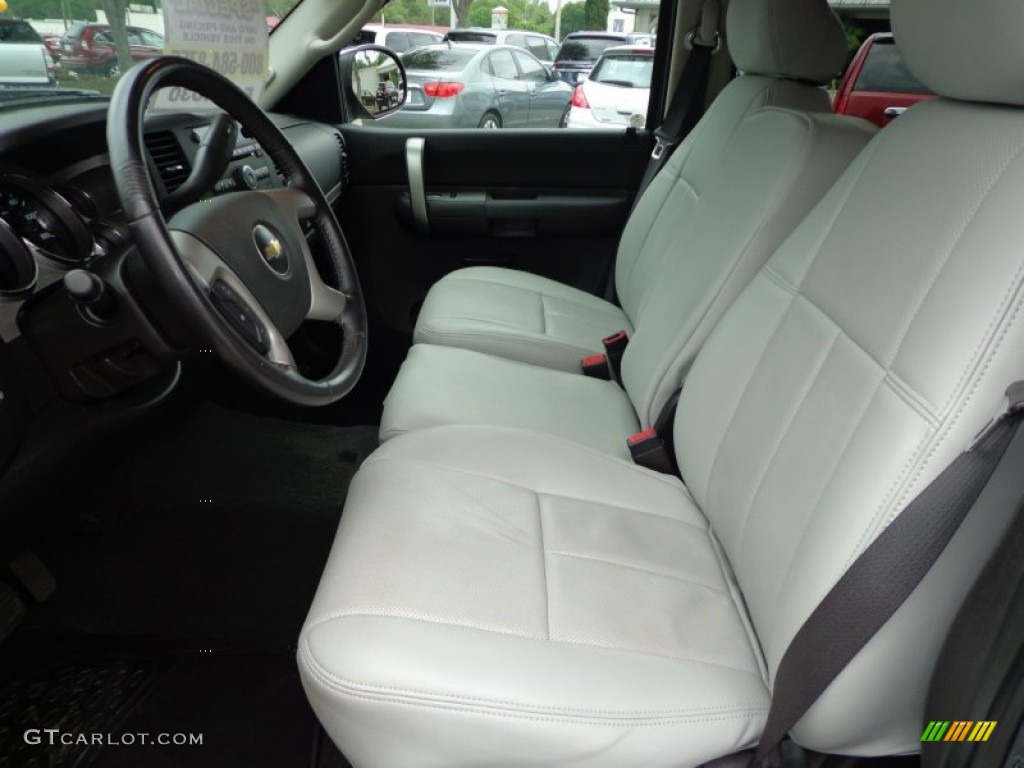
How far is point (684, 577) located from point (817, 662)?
0.27m

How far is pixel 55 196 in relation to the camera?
1.12 m

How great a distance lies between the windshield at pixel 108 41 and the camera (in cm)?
137

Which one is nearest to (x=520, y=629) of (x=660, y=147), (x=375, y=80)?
(x=660, y=147)

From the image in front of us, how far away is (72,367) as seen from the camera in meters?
1.09

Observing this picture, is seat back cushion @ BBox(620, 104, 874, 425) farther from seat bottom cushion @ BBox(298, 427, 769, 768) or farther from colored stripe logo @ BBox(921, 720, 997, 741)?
colored stripe logo @ BBox(921, 720, 997, 741)

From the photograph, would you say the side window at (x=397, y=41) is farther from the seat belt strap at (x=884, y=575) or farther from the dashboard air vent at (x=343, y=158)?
the seat belt strap at (x=884, y=575)

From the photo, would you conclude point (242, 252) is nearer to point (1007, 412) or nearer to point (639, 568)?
point (639, 568)

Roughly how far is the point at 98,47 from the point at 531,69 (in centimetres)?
219

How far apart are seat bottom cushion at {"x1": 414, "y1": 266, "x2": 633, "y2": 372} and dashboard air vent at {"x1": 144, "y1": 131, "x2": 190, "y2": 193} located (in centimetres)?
58

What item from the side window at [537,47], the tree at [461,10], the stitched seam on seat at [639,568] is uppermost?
the tree at [461,10]

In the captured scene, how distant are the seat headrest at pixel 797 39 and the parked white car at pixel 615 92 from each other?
848mm

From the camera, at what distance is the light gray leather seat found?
33.0 inches

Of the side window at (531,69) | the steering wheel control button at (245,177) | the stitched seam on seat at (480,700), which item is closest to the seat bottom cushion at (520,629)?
the stitched seam on seat at (480,700)

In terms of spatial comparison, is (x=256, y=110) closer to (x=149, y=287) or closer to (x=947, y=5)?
(x=149, y=287)
